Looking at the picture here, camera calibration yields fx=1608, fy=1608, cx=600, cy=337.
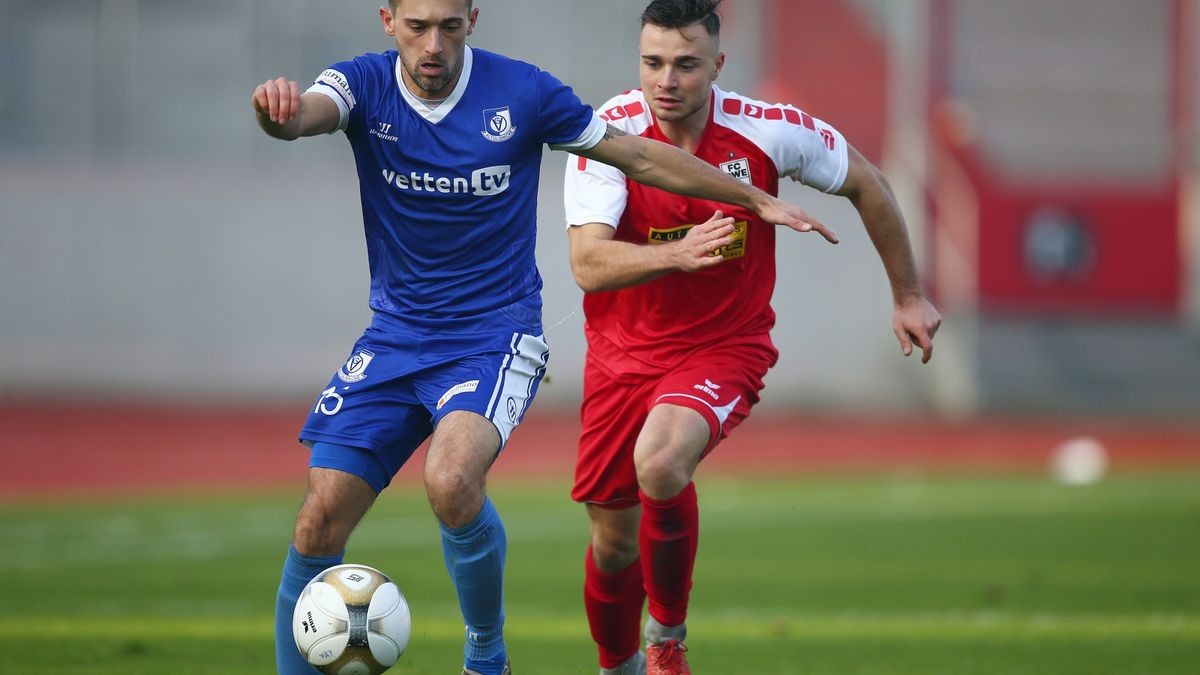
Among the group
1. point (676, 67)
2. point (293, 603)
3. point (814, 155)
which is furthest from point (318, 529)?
point (814, 155)

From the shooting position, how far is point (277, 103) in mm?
5188

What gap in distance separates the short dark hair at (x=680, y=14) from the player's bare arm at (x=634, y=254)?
832 mm

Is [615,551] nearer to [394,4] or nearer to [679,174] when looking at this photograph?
[679,174]

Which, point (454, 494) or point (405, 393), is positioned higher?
point (405, 393)

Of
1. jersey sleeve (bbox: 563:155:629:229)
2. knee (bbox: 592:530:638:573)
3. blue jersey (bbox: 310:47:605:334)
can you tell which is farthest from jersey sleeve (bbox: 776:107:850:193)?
knee (bbox: 592:530:638:573)

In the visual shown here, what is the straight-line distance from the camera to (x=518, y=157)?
595 cm

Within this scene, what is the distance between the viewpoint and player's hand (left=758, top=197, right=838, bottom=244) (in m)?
5.70

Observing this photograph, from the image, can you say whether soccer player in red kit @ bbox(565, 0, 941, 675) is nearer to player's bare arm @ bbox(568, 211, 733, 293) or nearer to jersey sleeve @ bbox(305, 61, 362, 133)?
player's bare arm @ bbox(568, 211, 733, 293)

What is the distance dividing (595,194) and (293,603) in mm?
1968

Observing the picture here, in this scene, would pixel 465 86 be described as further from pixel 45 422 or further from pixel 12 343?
pixel 12 343

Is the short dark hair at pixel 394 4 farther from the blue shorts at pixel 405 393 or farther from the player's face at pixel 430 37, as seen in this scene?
the blue shorts at pixel 405 393

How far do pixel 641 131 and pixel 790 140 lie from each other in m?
0.61

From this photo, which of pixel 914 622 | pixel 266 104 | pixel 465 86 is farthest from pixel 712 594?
pixel 266 104

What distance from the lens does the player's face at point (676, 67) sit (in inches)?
248
